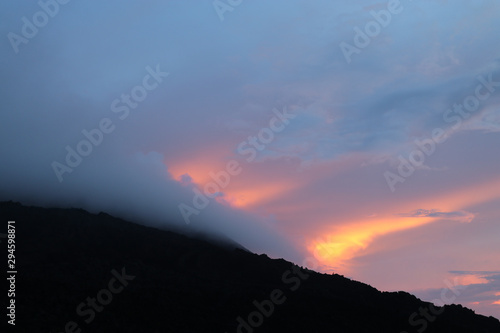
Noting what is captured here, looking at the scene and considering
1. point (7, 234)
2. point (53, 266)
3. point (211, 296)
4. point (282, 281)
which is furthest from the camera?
point (7, 234)

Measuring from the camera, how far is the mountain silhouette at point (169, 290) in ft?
279

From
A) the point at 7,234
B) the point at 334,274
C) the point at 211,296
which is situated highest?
the point at 7,234

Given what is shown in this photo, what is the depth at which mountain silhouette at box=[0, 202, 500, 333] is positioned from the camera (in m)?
85.1

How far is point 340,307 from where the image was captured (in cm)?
10162

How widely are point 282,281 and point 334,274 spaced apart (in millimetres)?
17582

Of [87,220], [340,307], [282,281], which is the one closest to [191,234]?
[87,220]

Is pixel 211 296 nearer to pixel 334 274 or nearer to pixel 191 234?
pixel 334 274

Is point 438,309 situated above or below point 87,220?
below

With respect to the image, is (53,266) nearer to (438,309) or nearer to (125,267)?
(125,267)

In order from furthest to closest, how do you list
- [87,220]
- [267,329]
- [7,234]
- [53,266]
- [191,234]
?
[191,234], [87,220], [7,234], [53,266], [267,329]

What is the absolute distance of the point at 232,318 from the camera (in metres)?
→ 90.2

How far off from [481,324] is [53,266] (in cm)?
10031

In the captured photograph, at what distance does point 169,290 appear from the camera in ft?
328

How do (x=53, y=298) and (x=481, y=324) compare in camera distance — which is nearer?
(x=53, y=298)
